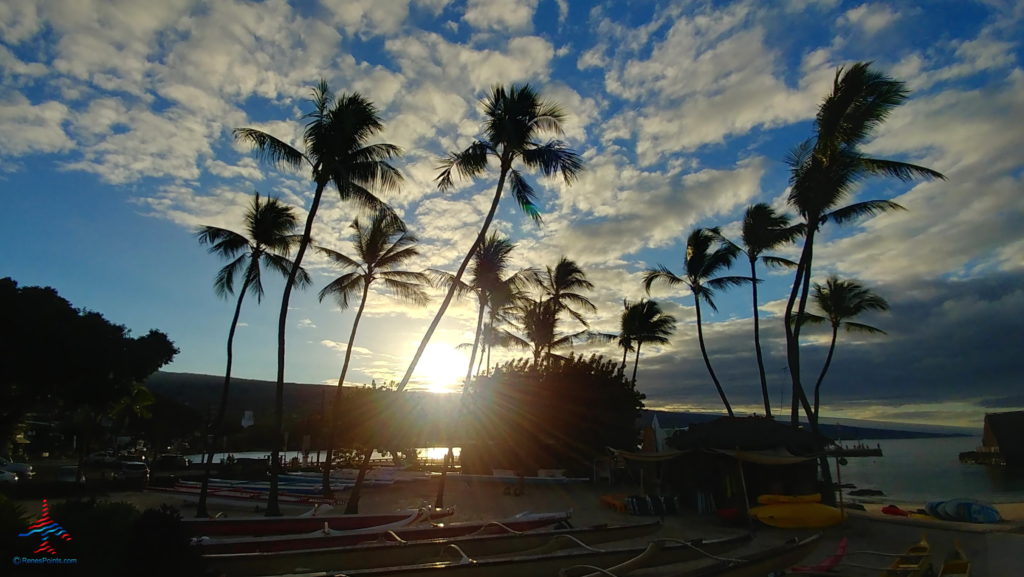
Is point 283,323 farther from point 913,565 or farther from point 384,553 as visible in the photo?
point 913,565

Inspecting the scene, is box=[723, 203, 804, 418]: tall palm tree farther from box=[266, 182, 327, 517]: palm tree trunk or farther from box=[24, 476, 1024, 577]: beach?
box=[266, 182, 327, 517]: palm tree trunk

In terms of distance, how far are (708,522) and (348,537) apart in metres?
11.9

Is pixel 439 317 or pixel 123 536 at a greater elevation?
pixel 439 317

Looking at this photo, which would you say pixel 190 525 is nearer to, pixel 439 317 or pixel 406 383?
pixel 406 383

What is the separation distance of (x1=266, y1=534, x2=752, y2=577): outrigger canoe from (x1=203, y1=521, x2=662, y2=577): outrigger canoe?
22 cm

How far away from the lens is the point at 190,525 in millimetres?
14641

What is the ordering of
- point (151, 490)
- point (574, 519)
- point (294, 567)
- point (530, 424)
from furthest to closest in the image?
point (530, 424)
point (151, 490)
point (574, 519)
point (294, 567)

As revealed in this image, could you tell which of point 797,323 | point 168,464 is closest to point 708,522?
point 797,323

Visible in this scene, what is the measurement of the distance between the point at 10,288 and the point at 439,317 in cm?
2302

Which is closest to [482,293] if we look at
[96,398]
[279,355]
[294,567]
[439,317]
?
[439,317]

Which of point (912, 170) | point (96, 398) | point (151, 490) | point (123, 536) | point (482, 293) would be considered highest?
point (912, 170)

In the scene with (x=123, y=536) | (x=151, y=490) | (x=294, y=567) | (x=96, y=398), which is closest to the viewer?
(x=123, y=536)

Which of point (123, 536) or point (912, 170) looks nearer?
point (123, 536)

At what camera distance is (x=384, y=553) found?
11.0m
